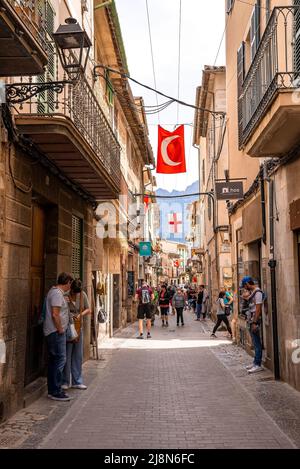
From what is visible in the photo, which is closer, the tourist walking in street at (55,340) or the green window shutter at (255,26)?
the tourist walking in street at (55,340)

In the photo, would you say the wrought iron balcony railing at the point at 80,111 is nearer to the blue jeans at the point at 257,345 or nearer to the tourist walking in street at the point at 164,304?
the blue jeans at the point at 257,345

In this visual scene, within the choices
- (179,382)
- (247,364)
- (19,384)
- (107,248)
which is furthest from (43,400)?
(107,248)

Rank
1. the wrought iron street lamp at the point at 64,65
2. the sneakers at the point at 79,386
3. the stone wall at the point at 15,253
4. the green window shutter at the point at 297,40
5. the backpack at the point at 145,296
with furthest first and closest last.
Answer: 1. the backpack at the point at 145,296
2. the sneakers at the point at 79,386
3. the green window shutter at the point at 297,40
4. the wrought iron street lamp at the point at 64,65
5. the stone wall at the point at 15,253

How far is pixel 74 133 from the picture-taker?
7539 millimetres

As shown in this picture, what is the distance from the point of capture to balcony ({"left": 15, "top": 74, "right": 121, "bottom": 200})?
713cm

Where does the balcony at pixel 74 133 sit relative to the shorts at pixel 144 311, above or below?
above

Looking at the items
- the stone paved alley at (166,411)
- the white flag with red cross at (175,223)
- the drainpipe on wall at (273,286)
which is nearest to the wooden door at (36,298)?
the stone paved alley at (166,411)

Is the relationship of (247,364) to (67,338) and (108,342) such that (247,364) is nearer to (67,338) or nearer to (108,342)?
(67,338)

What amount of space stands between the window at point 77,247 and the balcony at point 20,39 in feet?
18.0

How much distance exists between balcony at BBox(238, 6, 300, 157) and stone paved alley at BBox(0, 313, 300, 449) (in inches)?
155

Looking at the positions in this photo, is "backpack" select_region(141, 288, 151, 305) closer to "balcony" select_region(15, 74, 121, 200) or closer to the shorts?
the shorts

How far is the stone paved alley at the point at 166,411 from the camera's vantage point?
19.3 ft

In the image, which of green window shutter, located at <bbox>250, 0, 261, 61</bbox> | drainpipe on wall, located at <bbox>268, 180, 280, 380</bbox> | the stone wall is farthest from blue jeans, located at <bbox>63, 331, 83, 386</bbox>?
green window shutter, located at <bbox>250, 0, 261, 61</bbox>
